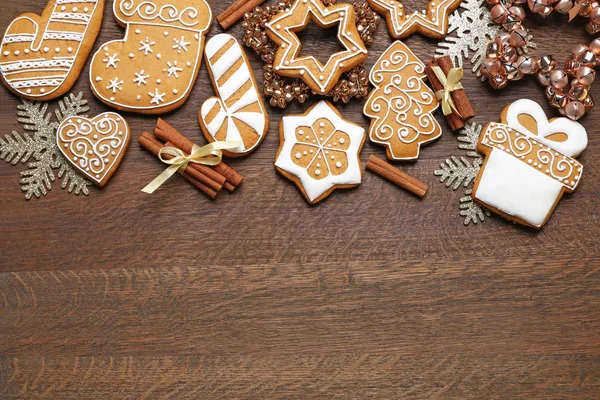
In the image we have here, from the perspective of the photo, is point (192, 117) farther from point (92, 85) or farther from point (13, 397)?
point (13, 397)

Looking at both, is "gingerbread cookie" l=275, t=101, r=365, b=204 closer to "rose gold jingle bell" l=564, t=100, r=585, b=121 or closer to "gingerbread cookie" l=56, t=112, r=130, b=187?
"gingerbread cookie" l=56, t=112, r=130, b=187

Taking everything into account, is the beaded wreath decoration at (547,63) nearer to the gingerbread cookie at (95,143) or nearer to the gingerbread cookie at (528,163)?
the gingerbread cookie at (528,163)

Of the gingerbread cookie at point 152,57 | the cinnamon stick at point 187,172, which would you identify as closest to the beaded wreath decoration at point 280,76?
the gingerbread cookie at point 152,57

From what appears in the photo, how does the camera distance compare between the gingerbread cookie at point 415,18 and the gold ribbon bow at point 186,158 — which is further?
the gingerbread cookie at point 415,18

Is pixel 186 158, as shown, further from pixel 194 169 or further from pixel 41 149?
pixel 41 149

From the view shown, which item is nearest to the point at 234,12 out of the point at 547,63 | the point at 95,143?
the point at 95,143
